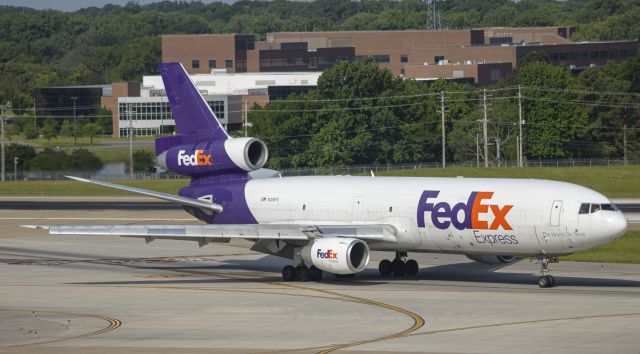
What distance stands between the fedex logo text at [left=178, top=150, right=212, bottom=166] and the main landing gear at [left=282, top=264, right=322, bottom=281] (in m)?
7.83

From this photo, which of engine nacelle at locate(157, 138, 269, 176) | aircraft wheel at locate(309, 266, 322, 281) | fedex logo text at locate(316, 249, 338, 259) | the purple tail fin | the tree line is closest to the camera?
fedex logo text at locate(316, 249, 338, 259)

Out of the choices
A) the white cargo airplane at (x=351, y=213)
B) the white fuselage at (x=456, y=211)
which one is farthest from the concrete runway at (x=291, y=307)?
the white fuselage at (x=456, y=211)

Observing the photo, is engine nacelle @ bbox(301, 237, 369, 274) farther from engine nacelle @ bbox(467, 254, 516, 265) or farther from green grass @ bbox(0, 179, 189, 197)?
green grass @ bbox(0, 179, 189, 197)

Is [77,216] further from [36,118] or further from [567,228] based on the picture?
[36,118]

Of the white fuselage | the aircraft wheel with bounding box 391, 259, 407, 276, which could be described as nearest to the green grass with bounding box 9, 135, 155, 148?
the white fuselage

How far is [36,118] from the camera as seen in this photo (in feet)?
614

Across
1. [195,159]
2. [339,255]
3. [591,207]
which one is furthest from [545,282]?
[195,159]

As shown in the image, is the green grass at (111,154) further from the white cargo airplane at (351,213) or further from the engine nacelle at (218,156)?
the white cargo airplane at (351,213)

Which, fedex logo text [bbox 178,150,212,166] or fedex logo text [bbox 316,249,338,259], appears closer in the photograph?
fedex logo text [bbox 316,249,338,259]

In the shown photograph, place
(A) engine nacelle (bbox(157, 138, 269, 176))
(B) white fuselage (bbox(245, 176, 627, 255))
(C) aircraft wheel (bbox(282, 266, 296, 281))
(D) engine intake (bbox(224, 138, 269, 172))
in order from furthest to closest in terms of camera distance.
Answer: (A) engine nacelle (bbox(157, 138, 269, 176)) → (D) engine intake (bbox(224, 138, 269, 172)) → (C) aircraft wheel (bbox(282, 266, 296, 281)) → (B) white fuselage (bbox(245, 176, 627, 255))

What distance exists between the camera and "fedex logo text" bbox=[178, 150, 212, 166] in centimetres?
5853

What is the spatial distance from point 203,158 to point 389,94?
105 meters

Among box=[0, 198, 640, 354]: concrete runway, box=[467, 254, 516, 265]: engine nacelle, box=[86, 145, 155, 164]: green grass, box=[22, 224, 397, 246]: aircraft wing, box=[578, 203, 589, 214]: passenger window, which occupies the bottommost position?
box=[0, 198, 640, 354]: concrete runway

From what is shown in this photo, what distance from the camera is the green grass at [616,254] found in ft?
201
